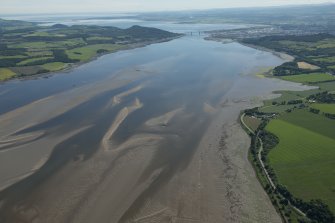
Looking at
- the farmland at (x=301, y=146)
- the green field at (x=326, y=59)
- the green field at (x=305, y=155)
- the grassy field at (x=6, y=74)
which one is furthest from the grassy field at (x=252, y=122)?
the grassy field at (x=6, y=74)

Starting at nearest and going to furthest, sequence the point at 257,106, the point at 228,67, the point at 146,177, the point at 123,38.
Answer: the point at 146,177, the point at 257,106, the point at 228,67, the point at 123,38

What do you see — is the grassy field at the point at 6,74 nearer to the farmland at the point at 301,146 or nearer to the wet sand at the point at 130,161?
the wet sand at the point at 130,161

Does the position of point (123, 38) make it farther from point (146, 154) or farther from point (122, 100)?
point (146, 154)

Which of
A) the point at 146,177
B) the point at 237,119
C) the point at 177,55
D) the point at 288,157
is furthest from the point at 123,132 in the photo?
the point at 177,55

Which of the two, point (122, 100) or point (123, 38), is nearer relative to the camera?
point (122, 100)

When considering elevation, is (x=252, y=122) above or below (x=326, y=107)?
below

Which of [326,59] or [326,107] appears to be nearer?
[326,107]

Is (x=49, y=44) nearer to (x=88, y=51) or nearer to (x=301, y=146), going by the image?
(x=88, y=51)

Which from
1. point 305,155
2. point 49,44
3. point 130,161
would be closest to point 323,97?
point 305,155
